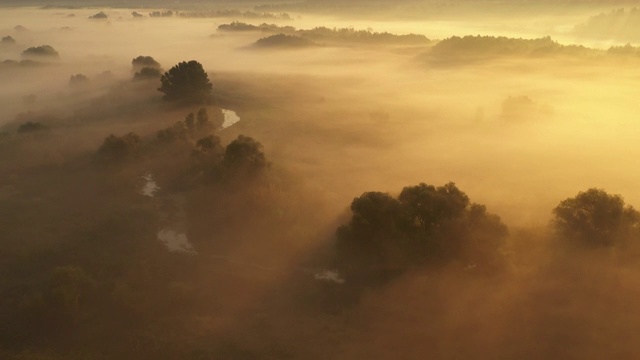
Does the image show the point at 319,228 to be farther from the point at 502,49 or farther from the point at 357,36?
the point at 357,36

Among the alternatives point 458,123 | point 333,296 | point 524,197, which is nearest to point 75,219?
point 333,296

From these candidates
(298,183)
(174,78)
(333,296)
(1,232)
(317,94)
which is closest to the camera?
(333,296)

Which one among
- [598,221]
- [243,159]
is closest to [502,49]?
[598,221]

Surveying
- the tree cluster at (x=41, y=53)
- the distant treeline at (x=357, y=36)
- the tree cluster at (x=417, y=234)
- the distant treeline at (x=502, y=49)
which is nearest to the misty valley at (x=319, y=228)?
the tree cluster at (x=417, y=234)

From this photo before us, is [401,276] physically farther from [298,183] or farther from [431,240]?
[298,183]

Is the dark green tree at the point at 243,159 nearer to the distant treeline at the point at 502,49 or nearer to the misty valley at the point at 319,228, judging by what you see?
the misty valley at the point at 319,228

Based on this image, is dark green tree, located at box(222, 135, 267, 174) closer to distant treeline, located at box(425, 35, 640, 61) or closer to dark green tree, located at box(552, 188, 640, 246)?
dark green tree, located at box(552, 188, 640, 246)

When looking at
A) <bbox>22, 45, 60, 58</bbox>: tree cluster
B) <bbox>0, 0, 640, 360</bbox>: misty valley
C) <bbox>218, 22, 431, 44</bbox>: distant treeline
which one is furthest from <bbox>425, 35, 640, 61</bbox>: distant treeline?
<bbox>22, 45, 60, 58</bbox>: tree cluster
